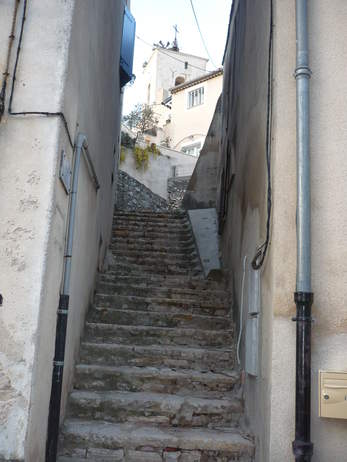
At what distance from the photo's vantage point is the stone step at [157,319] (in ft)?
18.9

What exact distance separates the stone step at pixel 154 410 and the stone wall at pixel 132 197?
33.0 ft

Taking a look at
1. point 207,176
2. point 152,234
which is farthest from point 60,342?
point 207,176

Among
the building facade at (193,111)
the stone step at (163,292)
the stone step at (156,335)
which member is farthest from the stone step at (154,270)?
the building facade at (193,111)

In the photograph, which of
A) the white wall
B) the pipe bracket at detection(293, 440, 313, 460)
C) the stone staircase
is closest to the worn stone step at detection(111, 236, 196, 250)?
the stone staircase

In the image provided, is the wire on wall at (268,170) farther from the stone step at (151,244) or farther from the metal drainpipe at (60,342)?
the stone step at (151,244)

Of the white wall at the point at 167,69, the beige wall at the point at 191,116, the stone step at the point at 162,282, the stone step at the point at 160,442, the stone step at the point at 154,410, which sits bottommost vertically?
the stone step at the point at 160,442

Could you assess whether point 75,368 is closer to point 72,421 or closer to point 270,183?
point 72,421

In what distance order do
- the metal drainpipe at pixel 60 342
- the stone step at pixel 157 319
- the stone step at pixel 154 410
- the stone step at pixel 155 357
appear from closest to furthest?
the metal drainpipe at pixel 60 342, the stone step at pixel 154 410, the stone step at pixel 155 357, the stone step at pixel 157 319

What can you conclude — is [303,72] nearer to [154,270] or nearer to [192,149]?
[154,270]

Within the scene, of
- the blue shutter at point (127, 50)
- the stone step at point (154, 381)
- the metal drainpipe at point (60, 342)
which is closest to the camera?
the metal drainpipe at point (60, 342)

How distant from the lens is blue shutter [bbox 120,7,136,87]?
862cm

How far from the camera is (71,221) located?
376 cm

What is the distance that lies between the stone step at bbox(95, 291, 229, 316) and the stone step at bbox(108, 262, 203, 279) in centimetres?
109

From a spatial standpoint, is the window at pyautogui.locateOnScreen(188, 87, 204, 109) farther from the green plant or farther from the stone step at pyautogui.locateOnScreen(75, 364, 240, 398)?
the stone step at pyautogui.locateOnScreen(75, 364, 240, 398)
